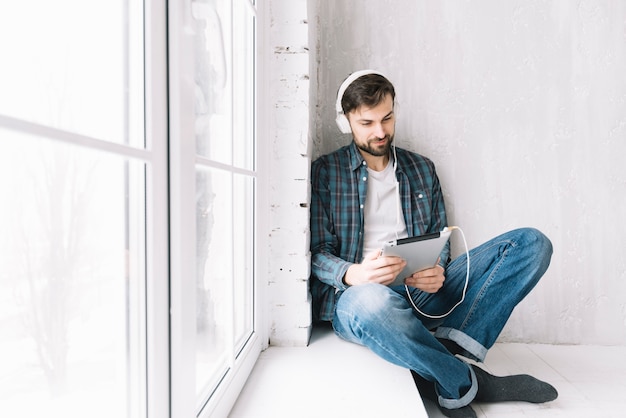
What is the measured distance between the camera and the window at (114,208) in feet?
1.42

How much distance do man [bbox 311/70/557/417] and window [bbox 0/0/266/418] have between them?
1.57 ft

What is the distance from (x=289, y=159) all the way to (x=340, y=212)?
0.94ft

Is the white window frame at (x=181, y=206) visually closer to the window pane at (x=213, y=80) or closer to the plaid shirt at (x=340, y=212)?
the window pane at (x=213, y=80)

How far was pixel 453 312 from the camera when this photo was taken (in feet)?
5.27

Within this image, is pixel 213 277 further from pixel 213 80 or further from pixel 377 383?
pixel 377 383

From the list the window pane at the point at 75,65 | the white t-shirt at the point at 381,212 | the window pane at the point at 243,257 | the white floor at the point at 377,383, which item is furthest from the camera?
the white t-shirt at the point at 381,212

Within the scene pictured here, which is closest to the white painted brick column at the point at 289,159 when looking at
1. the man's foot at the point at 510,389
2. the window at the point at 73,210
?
the man's foot at the point at 510,389

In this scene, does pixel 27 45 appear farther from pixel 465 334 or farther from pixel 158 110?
pixel 465 334

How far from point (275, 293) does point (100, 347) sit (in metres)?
1.03

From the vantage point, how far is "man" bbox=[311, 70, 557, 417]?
1.34 meters

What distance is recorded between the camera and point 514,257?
1550 mm

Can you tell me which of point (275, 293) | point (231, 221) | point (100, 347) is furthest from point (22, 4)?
point (275, 293)

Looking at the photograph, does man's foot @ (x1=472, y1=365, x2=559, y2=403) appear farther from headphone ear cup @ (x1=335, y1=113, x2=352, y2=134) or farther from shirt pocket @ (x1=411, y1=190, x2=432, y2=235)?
headphone ear cup @ (x1=335, y1=113, x2=352, y2=134)

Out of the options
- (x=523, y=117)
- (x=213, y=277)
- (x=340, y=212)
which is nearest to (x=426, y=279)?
(x=340, y=212)
